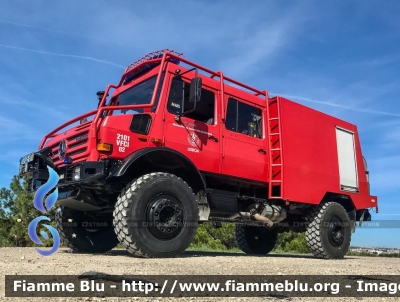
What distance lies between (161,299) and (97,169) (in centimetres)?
301

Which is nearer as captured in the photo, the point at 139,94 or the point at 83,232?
the point at 139,94

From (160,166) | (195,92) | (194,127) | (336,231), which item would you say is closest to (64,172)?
(160,166)

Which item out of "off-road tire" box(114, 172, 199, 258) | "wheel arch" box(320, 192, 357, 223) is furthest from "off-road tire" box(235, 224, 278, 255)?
"off-road tire" box(114, 172, 199, 258)

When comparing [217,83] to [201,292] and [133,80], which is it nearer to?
[133,80]

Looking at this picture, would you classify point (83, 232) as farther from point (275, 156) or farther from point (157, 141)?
point (275, 156)

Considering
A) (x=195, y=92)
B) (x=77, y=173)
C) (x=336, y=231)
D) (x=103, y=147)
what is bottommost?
(x=336, y=231)

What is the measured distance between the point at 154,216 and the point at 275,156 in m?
3.33

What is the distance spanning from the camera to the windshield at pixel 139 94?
6.76 metres

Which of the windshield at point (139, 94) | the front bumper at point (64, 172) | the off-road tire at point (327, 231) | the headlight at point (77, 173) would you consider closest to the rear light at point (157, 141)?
the windshield at point (139, 94)

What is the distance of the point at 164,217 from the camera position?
19.3 feet

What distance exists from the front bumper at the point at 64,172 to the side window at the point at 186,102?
62.0 inches

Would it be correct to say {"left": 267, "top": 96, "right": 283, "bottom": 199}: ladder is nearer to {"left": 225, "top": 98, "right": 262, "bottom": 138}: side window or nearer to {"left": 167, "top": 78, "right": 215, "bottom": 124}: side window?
{"left": 225, "top": 98, "right": 262, "bottom": 138}: side window

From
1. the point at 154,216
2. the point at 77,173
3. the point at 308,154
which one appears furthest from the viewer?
the point at 308,154

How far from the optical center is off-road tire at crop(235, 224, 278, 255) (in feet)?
33.4
